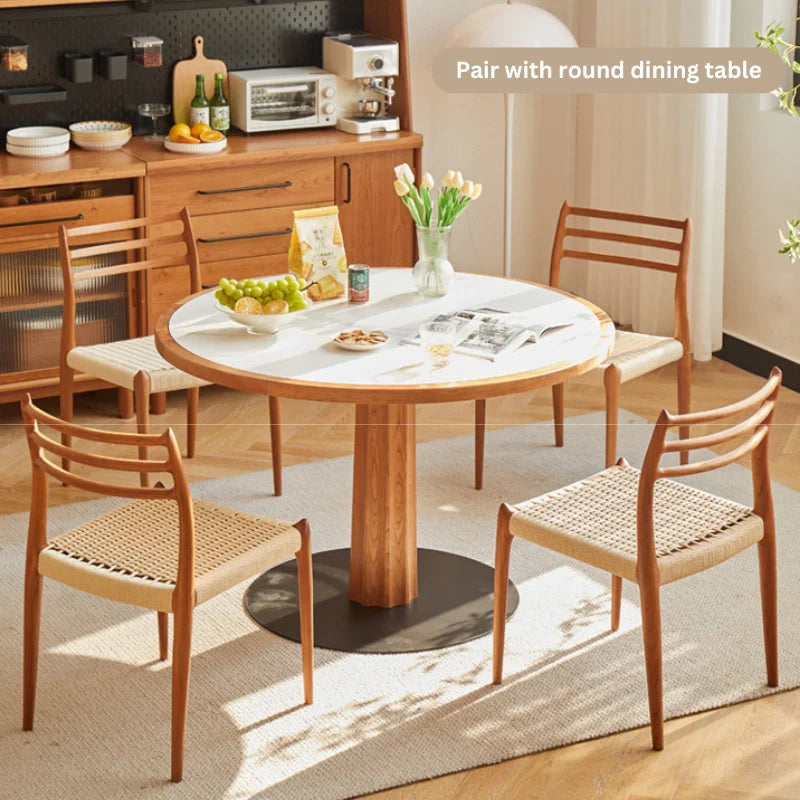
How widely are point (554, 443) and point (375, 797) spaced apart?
6.59 ft

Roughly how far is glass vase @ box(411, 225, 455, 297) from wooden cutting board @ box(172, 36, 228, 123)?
1754mm

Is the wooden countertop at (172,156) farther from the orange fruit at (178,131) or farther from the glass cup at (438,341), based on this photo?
the glass cup at (438,341)

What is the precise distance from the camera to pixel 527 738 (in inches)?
115

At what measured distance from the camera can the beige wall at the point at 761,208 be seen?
16.5 ft

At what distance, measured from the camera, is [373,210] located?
492cm

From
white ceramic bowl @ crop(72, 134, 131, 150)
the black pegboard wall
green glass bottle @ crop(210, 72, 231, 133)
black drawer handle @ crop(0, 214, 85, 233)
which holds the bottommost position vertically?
black drawer handle @ crop(0, 214, 85, 233)

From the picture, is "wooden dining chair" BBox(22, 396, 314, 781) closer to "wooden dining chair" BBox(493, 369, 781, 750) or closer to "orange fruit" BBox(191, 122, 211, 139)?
"wooden dining chair" BBox(493, 369, 781, 750)

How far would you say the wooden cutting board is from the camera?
16.3ft

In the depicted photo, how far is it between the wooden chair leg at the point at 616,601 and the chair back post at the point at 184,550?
3.64ft

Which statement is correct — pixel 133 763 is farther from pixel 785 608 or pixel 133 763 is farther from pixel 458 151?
pixel 458 151

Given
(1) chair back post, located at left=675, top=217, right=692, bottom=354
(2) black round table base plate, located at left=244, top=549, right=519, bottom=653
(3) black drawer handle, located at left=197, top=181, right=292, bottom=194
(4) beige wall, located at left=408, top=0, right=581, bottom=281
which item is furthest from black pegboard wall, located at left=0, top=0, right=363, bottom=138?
(2) black round table base plate, located at left=244, top=549, right=519, bottom=653

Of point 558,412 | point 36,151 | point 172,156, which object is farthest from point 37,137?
point 558,412

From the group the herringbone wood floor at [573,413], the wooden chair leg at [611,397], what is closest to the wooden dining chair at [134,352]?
the herringbone wood floor at [573,413]

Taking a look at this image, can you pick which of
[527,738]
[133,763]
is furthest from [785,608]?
[133,763]
